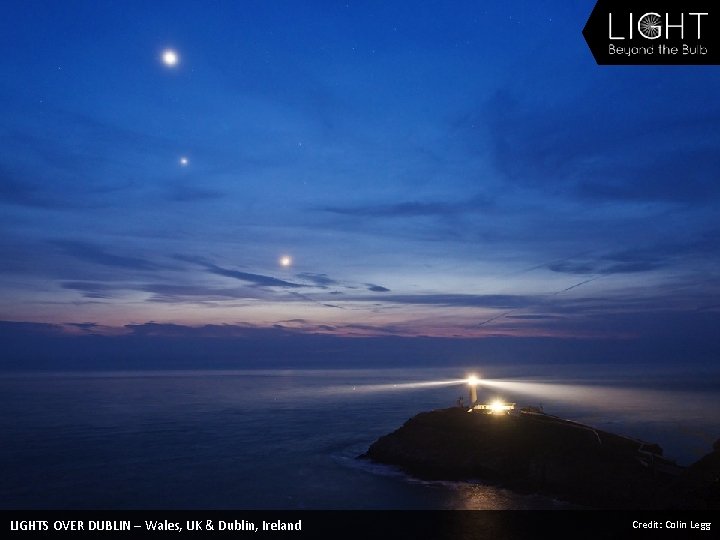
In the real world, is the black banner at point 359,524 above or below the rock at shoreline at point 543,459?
below

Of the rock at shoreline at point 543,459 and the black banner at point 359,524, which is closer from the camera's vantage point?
the black banner at point 359,524

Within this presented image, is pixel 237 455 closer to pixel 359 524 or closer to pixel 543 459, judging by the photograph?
pixel 359 524

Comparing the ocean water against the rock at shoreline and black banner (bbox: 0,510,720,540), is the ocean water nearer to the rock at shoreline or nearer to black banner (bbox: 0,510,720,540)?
black banner (bbox: 0,510,720,540)

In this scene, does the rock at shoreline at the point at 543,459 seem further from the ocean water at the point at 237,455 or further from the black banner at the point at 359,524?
the black banner at the point at 359,524

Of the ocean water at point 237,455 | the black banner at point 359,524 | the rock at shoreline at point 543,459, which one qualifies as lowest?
the ocean water at point 237,455

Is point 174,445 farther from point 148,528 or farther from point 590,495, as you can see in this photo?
point 590,495

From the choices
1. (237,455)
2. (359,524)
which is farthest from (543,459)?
(237,455)

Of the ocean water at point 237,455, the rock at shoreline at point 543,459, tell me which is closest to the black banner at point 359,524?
the ocean water at point 237,455
